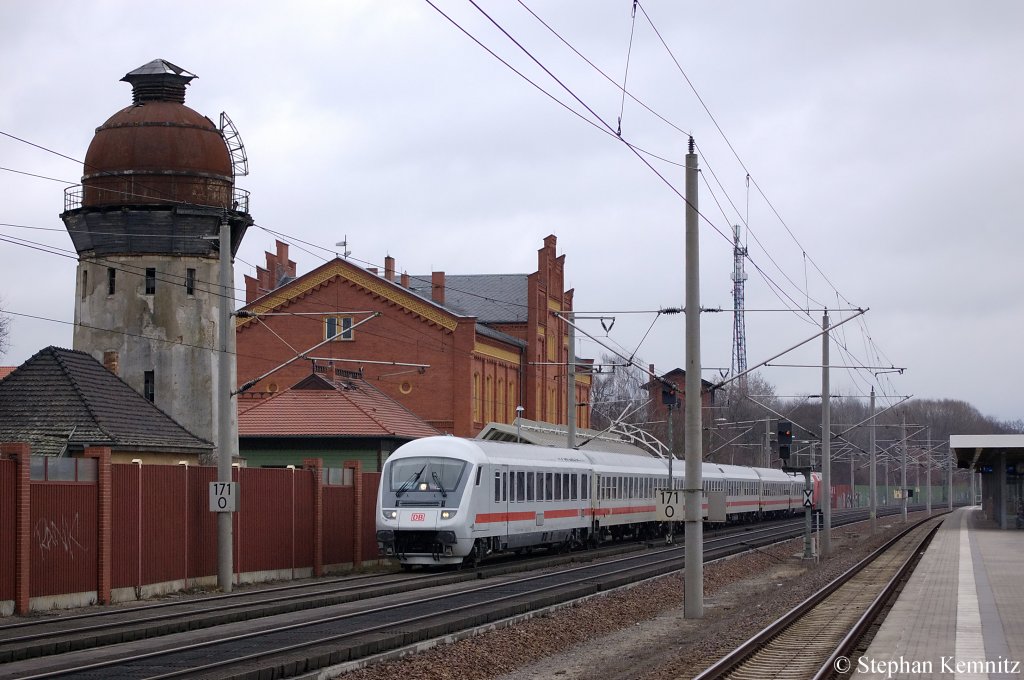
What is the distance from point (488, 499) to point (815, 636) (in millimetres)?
13743

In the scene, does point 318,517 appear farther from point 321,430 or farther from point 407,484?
point 321,430

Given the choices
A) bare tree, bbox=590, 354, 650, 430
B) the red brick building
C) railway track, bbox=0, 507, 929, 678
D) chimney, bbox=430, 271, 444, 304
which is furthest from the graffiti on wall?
bare tree, bbox=590, 354, 650, 430

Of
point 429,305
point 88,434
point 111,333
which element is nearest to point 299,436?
point 111,333

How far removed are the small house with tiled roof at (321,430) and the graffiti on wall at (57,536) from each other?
994 inches

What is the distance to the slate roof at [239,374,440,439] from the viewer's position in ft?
160

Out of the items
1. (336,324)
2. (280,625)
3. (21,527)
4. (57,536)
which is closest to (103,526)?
(57,536)

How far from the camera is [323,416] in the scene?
49375 millimetres

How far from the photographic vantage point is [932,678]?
44.4 ft

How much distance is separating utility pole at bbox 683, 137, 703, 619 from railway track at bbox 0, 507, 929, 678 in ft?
7.97

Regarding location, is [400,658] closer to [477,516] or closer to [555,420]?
[477,516]

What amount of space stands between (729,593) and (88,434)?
15671 mm

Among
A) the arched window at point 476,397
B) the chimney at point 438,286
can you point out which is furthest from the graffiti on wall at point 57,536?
the chimney at point 438,286

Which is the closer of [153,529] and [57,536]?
[57,536]

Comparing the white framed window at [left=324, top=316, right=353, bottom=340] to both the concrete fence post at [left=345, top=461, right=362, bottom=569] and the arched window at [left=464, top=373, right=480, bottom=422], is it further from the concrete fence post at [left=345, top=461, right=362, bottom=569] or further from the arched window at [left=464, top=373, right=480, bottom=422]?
the concrete fence post at [left=345, top=461, right=362, bottom=569]
